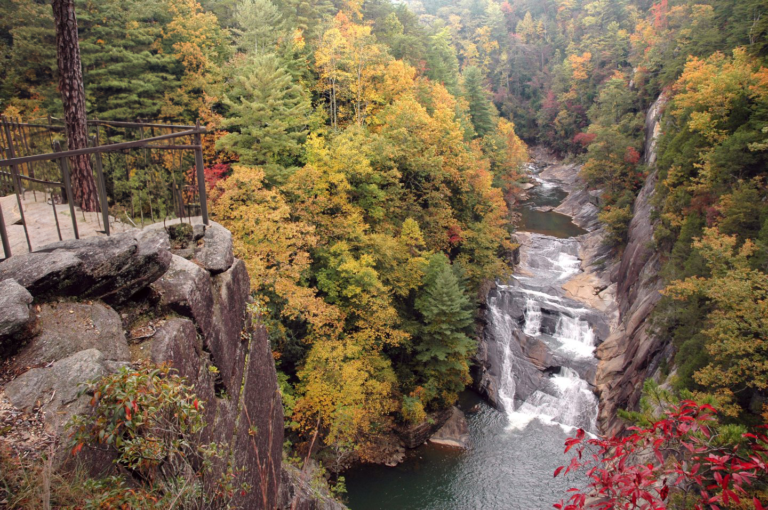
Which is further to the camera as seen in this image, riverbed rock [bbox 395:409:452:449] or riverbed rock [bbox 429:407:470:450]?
riverbed rock [bbox 429:407:470:450]

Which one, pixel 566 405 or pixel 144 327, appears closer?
pixel 144 327

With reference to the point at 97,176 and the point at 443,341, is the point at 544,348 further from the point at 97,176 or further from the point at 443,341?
the point at 97,176

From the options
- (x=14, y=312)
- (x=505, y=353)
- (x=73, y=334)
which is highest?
(x=14, y=312)

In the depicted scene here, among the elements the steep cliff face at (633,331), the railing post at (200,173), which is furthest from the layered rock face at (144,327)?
the steep cliff face at (633,331)

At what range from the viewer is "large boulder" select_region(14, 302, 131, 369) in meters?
4.49

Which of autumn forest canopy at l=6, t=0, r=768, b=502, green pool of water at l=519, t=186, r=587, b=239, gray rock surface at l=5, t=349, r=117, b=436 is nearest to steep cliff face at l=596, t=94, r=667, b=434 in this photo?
autumn forest canopy at l=6, t=0, r=768, b=502

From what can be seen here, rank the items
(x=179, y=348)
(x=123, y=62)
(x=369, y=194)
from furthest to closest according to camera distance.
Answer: (x=369, y=194) < (x=123, y=62) < (x=179, y=348)

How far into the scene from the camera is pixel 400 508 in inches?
667

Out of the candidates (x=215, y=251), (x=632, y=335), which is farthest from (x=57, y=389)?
(x=632, y=335)

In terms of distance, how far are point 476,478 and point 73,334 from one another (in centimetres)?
1745

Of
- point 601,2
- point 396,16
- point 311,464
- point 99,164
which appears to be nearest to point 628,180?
point 396,16

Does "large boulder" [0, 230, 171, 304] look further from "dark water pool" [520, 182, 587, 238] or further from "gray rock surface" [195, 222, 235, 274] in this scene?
"dark water pool" [520, 182, 587, 238]

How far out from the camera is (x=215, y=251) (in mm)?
7500

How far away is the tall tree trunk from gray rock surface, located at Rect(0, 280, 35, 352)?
433 centimetres
